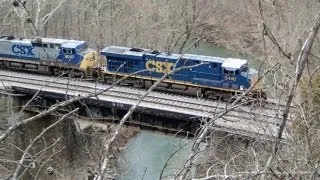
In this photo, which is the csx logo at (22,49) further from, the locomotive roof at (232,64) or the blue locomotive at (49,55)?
the locomotive roof at (232,64)

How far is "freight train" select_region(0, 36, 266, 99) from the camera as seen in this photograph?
19.9 meters

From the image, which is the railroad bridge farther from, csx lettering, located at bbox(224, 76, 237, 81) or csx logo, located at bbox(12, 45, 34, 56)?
csx logo, located at bbox(12, 45, 34, 56)

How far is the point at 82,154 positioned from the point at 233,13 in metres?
18.9

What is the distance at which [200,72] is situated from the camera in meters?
20.3

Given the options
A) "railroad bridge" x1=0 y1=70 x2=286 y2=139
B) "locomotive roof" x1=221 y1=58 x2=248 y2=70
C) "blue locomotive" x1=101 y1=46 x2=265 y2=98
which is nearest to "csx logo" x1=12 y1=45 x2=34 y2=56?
"railroad bridge" x1=0 y1=70 x2=286 y2=139

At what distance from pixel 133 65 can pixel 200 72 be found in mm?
3310

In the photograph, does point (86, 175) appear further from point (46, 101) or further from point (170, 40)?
point (170, 40)

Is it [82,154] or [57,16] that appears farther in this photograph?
[57,16]

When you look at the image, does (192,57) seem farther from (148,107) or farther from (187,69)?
(148,107)

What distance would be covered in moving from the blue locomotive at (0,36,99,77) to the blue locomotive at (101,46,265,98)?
1.82 m

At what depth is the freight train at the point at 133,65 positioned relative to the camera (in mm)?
19859

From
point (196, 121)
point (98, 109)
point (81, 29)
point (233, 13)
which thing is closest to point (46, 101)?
point (98, 109)

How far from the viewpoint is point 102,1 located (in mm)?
32188

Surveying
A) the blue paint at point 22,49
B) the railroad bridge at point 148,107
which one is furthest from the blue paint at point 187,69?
the blue paint at point 22,49
